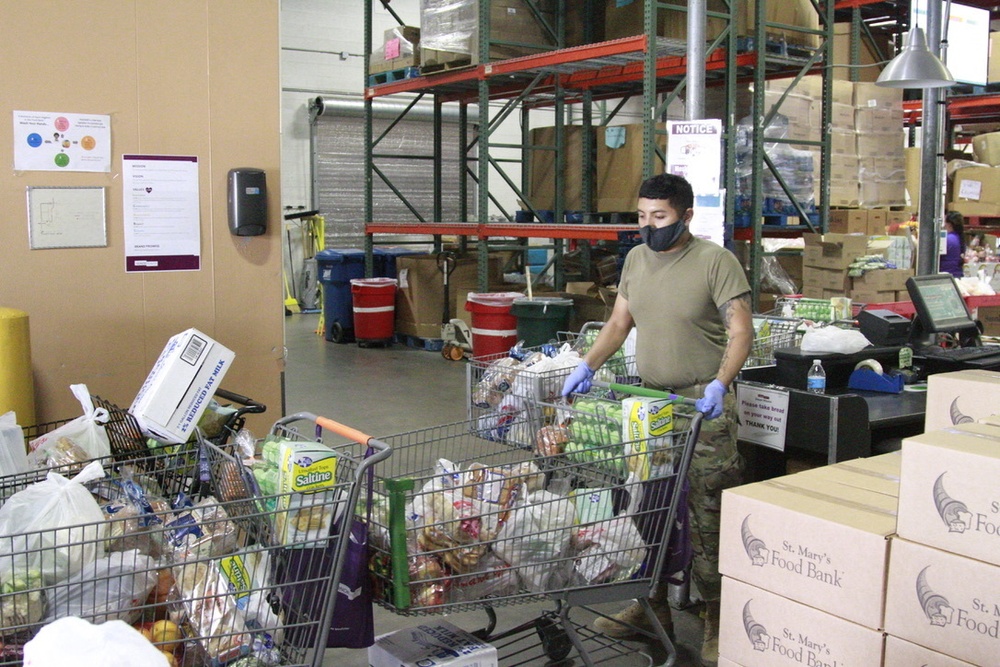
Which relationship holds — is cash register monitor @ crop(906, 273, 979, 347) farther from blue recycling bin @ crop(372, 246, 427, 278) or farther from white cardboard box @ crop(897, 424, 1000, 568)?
blue recycling bin @ crop(372, 246, 427, 278)

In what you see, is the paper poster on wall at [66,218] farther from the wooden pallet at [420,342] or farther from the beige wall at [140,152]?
the wooden pallet at [420,342]

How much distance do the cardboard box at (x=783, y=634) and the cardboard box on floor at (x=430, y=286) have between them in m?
9.18

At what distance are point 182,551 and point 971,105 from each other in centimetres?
1232

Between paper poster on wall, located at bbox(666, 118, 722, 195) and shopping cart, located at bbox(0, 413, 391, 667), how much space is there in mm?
4323

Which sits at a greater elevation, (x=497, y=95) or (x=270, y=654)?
(x=497, y=95)

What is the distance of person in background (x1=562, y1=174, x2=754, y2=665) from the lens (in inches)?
145

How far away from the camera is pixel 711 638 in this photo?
12.2 feet

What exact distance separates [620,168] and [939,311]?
5.92m

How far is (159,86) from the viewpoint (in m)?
4.62

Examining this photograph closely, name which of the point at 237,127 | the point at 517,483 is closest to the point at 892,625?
the point at 517,483

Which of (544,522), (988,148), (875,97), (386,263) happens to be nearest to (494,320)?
(386,263)

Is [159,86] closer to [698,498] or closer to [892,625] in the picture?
[698,498]

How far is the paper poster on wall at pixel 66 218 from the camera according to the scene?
14.4 ft

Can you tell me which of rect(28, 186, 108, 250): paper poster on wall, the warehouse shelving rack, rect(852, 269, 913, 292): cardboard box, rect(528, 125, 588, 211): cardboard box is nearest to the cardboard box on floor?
the warehouse shelving rack
